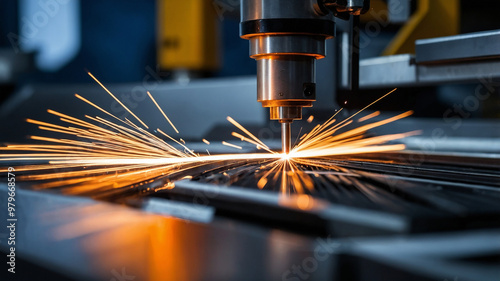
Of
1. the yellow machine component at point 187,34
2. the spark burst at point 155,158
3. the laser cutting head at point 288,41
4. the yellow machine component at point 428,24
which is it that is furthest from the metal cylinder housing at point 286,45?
the yellow machine component at point 187,34

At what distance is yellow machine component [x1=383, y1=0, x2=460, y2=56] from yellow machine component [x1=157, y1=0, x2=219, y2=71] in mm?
1565

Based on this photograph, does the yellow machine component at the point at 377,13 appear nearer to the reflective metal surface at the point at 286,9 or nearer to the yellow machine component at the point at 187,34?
the reflective metal surface at the point at 286,9

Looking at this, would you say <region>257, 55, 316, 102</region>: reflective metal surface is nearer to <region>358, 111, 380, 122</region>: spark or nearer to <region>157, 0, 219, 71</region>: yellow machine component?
<region>358, 111, 380, 122</region>: spark

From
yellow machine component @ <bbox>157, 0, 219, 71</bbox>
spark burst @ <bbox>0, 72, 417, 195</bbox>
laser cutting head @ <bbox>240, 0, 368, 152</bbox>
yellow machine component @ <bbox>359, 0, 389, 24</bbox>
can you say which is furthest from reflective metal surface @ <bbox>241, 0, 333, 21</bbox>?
A: yellow machine component @ <bbox>157, 0, 219, 71</bbox>

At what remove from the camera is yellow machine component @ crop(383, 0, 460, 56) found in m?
1.34

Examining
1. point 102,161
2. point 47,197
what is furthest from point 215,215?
point 102,161

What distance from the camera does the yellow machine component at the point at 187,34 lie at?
9.09 ft

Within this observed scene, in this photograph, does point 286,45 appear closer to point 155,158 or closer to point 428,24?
point 155,158

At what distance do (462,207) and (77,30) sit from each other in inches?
128

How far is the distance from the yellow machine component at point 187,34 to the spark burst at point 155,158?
135cm

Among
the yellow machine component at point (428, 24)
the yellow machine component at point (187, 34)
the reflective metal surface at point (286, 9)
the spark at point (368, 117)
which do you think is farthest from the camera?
the yellow machine component at point (187, 34)

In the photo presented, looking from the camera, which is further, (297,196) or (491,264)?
(297,196)

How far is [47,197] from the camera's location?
0.59 metres

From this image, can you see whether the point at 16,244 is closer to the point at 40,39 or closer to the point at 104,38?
the point at 40,39
